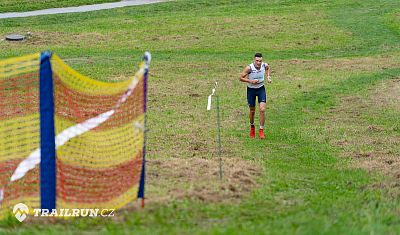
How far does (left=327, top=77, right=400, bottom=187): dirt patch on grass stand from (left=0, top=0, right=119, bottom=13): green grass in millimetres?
26181

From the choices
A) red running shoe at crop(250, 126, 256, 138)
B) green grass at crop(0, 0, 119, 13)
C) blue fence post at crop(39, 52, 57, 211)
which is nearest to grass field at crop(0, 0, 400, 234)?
red running shoe at crop(250, 126, 256, 138)

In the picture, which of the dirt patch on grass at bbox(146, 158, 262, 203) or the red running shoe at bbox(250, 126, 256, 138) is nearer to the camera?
the dirt patch on grass at bbox(146, 158, 262, 203)

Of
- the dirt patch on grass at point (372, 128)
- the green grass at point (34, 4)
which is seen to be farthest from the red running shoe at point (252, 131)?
the green grass at point (34, 4)

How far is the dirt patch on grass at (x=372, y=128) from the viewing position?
15.0 m

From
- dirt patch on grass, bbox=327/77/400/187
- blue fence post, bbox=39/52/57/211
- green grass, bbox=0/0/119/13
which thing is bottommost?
green grass, bbox=0/0/119/13

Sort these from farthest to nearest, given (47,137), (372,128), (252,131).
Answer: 1. (372,128)
2. (252,131)
3. (47,137)

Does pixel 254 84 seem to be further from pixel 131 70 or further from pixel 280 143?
pixel 131 70

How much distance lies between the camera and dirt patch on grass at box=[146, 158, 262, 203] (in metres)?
11.3

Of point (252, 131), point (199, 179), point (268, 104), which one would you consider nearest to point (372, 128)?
point (252, 131)

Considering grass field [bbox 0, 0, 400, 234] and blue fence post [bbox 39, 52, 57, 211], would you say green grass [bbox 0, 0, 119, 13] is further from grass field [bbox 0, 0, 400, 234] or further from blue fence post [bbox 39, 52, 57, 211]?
blue fence post [bbox 39, 52, 57, 211]

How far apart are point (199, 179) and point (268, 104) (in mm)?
10611

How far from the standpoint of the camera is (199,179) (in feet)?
40.9

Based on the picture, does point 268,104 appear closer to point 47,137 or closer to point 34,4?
point 47,137

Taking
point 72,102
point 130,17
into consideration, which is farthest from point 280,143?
point 130,17
